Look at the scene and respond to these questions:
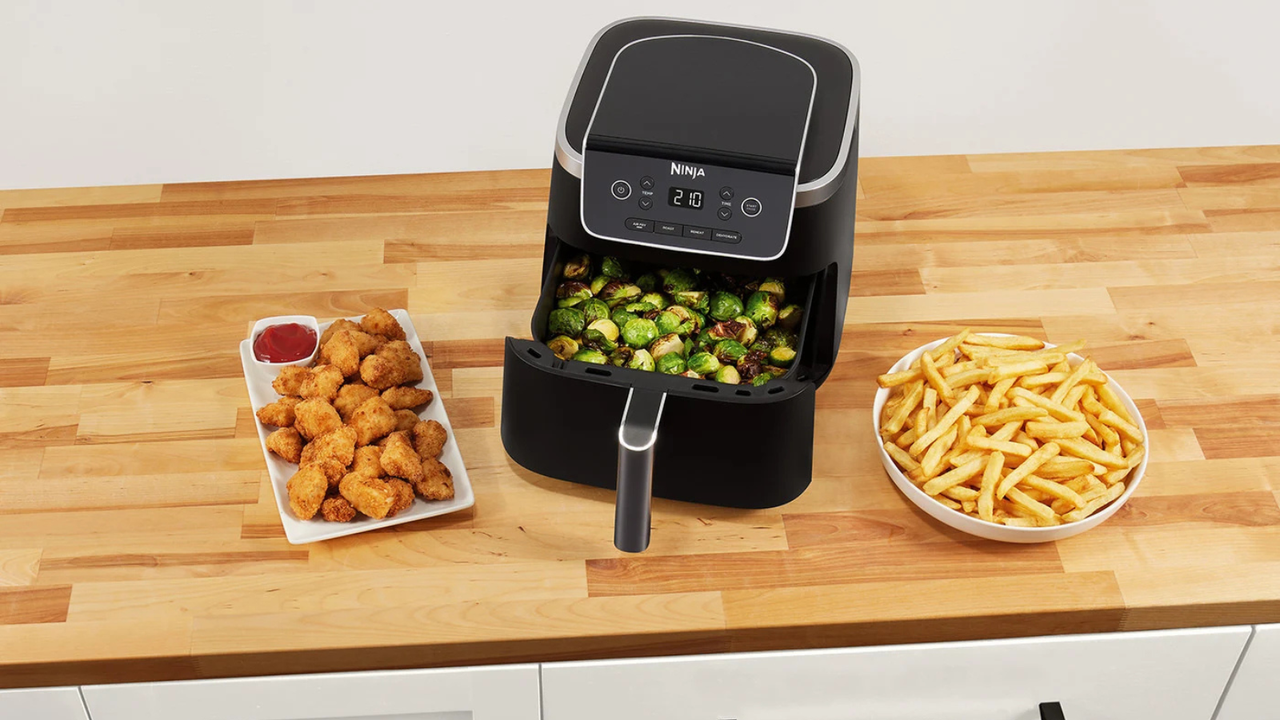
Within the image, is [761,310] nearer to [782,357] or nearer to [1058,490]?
[782,357]

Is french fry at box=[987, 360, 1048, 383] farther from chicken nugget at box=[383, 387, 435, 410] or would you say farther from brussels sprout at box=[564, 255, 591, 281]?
chicken nugget at box=[383, 387, 435, 410]

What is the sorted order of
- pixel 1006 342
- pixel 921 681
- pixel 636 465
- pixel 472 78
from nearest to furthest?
pixel 636 465 → pixel 921 681 → pixel 1006 342 → pixel 472 78

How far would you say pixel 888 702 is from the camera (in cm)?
147

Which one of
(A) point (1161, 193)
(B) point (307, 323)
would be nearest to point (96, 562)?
(B) point (307, 323)

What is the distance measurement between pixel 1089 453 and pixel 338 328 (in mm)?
978

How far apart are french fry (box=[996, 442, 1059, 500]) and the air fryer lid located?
1.43ft

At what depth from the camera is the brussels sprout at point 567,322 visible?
1.42 metres

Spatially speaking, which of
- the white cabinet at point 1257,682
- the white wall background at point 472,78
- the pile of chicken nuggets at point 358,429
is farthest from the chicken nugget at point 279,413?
the white cabinet at point 1257,682

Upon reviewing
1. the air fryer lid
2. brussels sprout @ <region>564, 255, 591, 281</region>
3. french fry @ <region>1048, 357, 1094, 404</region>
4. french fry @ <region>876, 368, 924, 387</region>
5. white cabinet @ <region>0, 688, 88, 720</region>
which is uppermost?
the air fryer lid

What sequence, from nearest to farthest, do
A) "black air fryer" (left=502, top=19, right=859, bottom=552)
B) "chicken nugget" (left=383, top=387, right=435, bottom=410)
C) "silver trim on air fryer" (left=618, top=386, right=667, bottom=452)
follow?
"silver trim on air fryer" (left=618, top=386, right=667, bottom=452) < "black air fryer" (left=502, top=19, right=859, bottom=552) < "chicken nugget" (left=383, top=387, right=435, bottom=410)

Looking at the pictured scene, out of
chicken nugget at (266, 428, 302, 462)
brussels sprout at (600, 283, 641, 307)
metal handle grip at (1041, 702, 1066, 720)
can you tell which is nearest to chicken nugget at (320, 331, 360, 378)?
chicken nugget at (266, 428, 302, 462)

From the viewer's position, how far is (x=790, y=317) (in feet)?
4.81

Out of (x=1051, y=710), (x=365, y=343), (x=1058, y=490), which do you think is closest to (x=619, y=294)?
(x=365, y=343)

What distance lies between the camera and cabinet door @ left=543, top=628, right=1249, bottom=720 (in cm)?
139
